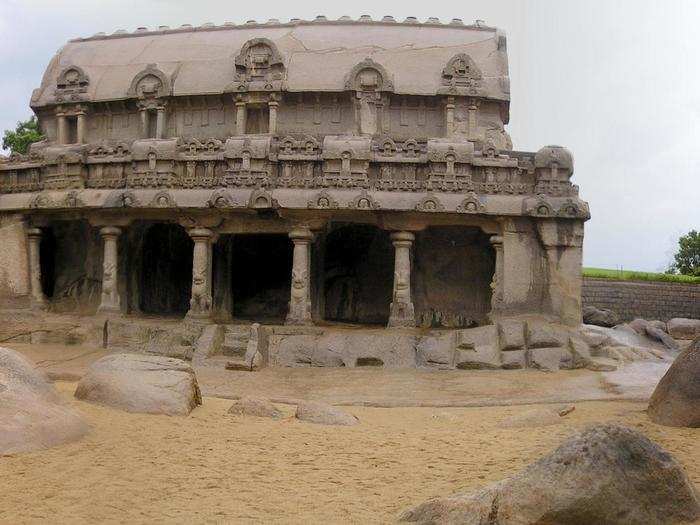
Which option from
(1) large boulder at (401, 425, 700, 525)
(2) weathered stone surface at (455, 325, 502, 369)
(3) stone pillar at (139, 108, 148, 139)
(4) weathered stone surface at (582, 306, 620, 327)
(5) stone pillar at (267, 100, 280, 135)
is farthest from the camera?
(4) weathered stone surface at (582, 306, 620, 327)

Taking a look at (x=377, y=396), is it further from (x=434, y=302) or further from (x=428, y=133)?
(x=428, y=133)

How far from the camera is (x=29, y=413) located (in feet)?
24.0

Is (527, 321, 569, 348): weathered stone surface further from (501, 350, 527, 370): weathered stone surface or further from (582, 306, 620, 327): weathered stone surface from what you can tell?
(582, 306, 620, 327): weathered stone surface

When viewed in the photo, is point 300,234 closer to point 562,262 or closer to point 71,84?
point 562,262

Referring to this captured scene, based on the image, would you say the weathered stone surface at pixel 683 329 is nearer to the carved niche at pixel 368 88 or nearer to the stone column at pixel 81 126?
the carved niche at pixel 368 88

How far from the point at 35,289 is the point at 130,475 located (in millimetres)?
12985

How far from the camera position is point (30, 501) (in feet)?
19.3

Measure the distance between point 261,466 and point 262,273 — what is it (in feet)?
45.8

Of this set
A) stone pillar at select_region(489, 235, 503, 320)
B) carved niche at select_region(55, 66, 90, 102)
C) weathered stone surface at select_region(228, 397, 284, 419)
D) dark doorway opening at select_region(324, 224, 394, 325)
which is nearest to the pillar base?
stone pillar at select_region(489, 235, 503, 320)

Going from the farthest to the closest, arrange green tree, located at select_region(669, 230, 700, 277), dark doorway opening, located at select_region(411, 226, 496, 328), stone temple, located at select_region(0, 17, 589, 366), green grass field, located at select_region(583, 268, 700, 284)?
1. green tree, located at select_region(669, 230, 700, 277)
2. green grass field, located at select_region(583, 268, 700, 284)
3. dark doorway opening, located at select_region(411, 226, 496, 328)
4. stone temple, located at select_region(0, 17, 589, 366)

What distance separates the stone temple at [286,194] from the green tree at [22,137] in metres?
10.9

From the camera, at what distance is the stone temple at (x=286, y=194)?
16141 millimetres

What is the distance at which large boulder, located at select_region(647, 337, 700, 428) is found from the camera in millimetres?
8078

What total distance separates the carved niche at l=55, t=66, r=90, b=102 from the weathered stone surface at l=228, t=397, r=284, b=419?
1471 cm
